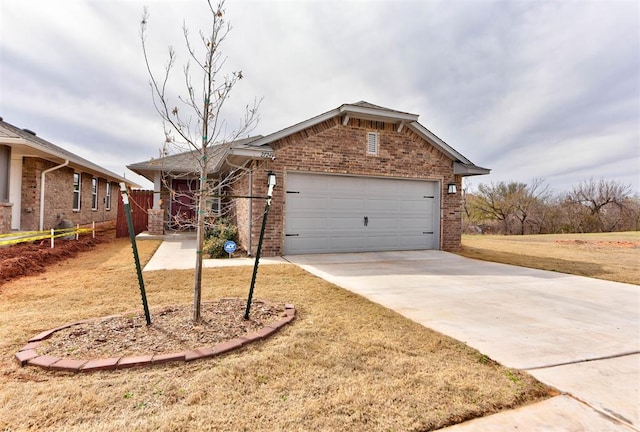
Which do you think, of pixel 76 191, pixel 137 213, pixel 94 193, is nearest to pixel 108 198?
pixel 94 193

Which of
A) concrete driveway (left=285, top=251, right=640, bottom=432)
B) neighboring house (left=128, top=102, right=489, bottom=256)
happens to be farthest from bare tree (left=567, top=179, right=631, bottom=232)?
concrete driveway (left=285, top=251, right=640, bottom=432)

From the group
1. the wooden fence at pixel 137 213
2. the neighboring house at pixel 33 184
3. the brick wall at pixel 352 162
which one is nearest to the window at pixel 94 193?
the neighboring house at pixel 33 184

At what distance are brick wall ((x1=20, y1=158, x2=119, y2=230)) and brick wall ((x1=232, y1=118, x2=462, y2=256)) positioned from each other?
7309mm

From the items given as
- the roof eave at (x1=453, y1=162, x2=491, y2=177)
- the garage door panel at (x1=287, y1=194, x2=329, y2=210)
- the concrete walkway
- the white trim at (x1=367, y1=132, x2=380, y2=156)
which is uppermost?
the white trim at (x1=367, y1=132, x2=380, y2=156)

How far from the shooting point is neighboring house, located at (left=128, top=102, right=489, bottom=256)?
8.57 metres

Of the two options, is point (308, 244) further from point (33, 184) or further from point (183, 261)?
point (33, 184)

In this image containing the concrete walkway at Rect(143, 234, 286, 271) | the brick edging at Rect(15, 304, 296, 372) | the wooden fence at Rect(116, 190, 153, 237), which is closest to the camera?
the brick edging at Rect(15, 304, 296, 372)

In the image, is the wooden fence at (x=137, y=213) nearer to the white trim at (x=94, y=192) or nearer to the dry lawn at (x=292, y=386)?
the white trim at (x=94, y=192)

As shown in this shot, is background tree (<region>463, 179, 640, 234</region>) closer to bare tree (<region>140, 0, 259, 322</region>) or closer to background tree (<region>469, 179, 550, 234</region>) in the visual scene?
background tree (<region>469, 179, 550, 234</region>)

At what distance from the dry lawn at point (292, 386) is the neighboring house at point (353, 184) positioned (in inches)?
205

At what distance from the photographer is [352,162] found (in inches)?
364

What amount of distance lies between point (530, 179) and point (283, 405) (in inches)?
→ 1321

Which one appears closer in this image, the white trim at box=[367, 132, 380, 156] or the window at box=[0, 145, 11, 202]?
the white trim at box=[367, 132, 380, 156]

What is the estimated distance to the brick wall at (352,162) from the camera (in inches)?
336
